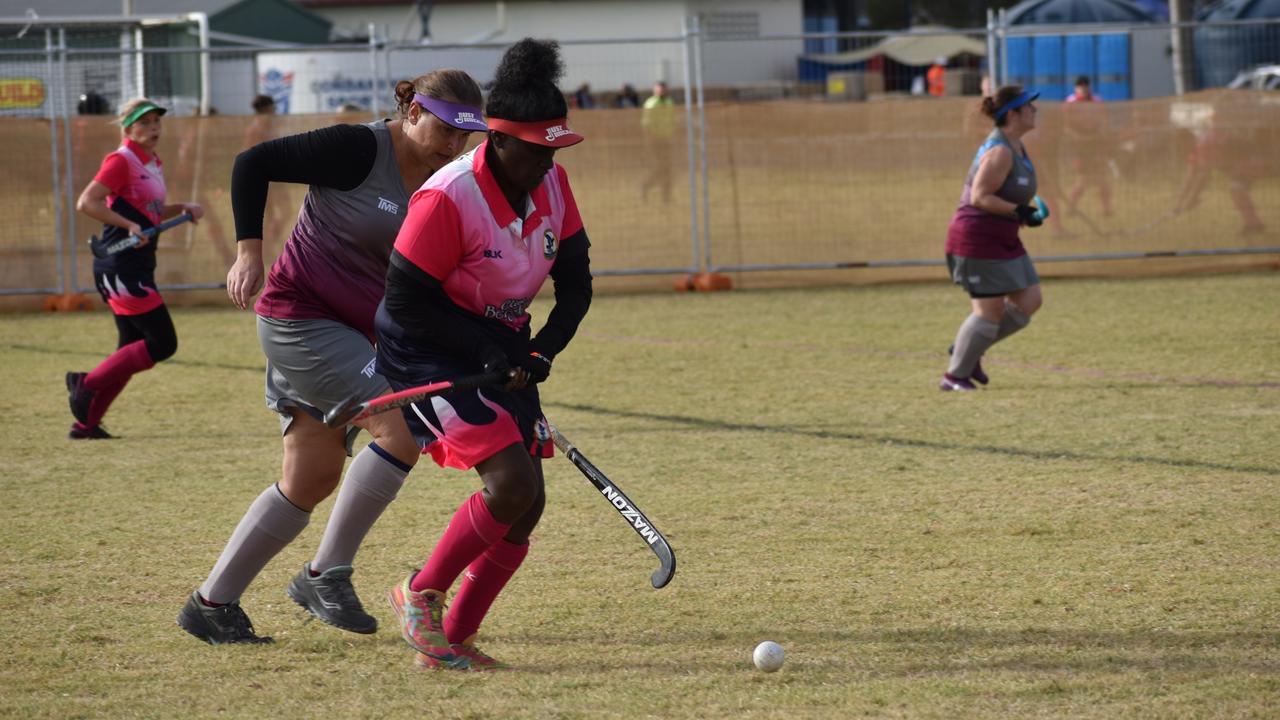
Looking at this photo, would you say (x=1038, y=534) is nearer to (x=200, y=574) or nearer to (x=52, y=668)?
(x=200, y=574)

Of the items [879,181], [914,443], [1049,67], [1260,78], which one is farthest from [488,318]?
[1260,78]

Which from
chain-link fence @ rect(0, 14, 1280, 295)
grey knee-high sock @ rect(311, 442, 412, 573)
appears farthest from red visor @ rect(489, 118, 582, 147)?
chain-link fence @ rect(0, 14, 1280, 295)

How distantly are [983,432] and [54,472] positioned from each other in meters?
4.97

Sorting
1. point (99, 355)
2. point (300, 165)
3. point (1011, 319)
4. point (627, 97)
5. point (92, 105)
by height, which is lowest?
point (99, 355)

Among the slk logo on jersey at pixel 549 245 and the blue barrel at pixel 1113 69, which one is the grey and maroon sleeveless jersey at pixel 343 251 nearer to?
the slk logo on jersey at pixel 549 245

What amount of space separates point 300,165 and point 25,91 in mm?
12892

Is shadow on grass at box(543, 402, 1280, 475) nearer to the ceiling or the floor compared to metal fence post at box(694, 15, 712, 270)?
nearer to the floor

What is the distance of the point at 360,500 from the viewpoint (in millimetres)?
4812

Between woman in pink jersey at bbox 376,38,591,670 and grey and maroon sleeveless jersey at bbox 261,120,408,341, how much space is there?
41 cm

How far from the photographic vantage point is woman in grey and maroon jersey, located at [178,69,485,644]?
473 cm

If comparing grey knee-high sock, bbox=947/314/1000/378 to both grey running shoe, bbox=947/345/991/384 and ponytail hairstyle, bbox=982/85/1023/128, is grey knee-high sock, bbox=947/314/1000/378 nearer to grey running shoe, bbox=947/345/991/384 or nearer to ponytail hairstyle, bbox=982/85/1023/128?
grey running shoe, bbox=947/345/991/384

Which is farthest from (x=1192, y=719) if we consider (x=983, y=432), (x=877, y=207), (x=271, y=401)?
(x=877, y=207)

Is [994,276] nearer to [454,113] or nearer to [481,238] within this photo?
[454,113]

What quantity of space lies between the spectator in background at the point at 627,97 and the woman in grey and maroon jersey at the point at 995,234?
8516 millimetres
